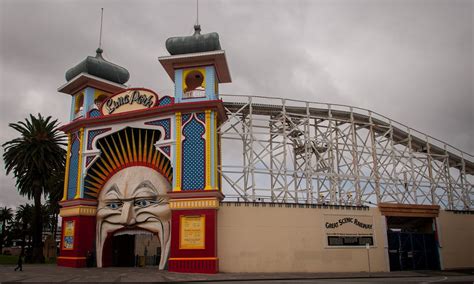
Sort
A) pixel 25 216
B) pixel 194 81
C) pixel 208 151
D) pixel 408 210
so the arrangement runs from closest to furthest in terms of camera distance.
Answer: pixel 208 151 → pixel 408 210 → pixel 194 81 → pixel 25 216

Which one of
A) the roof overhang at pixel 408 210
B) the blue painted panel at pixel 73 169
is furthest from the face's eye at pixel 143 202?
the roof overhang at pixel 408 210

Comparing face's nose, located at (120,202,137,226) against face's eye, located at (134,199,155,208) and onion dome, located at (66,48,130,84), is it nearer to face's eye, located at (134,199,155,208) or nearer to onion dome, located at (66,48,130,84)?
face's eye, located at (134,199,155,208)

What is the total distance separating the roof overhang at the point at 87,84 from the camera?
31.4m

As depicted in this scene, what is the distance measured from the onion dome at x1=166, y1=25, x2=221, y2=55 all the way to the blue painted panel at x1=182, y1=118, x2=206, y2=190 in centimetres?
513

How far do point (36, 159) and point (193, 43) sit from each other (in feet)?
63.3

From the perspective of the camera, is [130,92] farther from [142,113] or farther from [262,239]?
[262,239]

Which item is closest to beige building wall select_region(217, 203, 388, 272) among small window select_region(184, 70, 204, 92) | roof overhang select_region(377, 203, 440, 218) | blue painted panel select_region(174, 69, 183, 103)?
roof overhang select_region(377, 203, 440, 218)

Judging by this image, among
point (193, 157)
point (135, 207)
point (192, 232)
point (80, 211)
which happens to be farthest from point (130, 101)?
point (192, 232)

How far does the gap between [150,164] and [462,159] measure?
27.2 m

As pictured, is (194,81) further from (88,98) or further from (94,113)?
(88,98)

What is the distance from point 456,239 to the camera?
30656 millimetres

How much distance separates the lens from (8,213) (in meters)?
76.4

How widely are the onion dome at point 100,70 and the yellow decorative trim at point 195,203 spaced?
13.4 metres

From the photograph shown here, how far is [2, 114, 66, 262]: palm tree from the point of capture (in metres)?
35.9
